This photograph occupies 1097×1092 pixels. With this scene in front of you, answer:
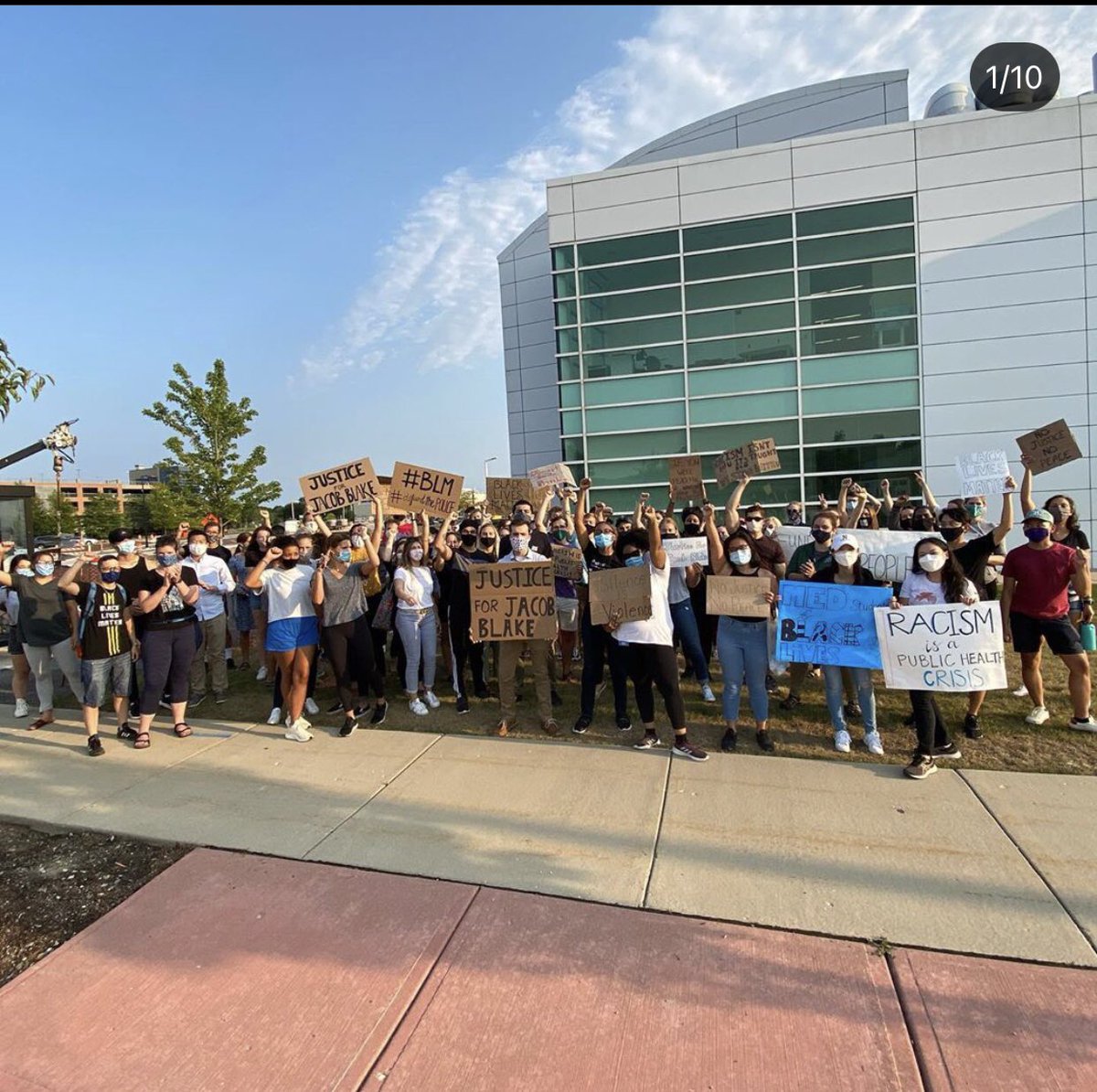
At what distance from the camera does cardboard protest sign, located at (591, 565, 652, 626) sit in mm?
5367

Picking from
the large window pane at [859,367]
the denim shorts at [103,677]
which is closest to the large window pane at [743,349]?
the large window pane at [859,367]

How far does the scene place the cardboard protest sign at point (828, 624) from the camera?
5.27 meters

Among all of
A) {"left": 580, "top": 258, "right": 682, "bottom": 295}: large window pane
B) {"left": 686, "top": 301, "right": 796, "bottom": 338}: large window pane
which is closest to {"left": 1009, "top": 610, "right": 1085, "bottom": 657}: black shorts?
{"left": 686, "top": 301, "right": 796, "bottom": 338}: large window pane

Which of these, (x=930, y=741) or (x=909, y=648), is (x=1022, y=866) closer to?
(x=930, y=741)

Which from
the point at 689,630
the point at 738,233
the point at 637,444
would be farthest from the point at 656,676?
the point at 738,233

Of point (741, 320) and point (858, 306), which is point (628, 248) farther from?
point (858, 306)

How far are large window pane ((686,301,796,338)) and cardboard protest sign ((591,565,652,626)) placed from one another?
44.6 ft

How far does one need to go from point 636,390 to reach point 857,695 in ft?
44.6

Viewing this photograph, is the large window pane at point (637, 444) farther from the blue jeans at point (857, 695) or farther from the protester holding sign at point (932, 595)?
the protester holding sign at point (932, 595)

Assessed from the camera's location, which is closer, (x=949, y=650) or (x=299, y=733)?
(x=949, y=650)

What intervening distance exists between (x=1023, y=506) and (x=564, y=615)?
15.2 ft

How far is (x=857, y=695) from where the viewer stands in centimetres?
549

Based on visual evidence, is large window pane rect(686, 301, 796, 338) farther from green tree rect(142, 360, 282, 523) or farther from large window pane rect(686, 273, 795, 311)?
Answer: green tree rect(142, 360, 282, 523)

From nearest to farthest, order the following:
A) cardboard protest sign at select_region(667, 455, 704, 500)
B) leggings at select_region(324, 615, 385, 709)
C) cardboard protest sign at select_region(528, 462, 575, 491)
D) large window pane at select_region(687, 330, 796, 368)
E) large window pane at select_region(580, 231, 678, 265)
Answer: leggings at select_region(324, 615, 385, 709), cardboard protest sign at select_region(667, 455, 704, 500), cardboard protest sign at select_region(528, 462, 575, 491), large window pane at select_region(687, 330, 796, 368), large window pane at select_region(580, 231, 678, 265)
